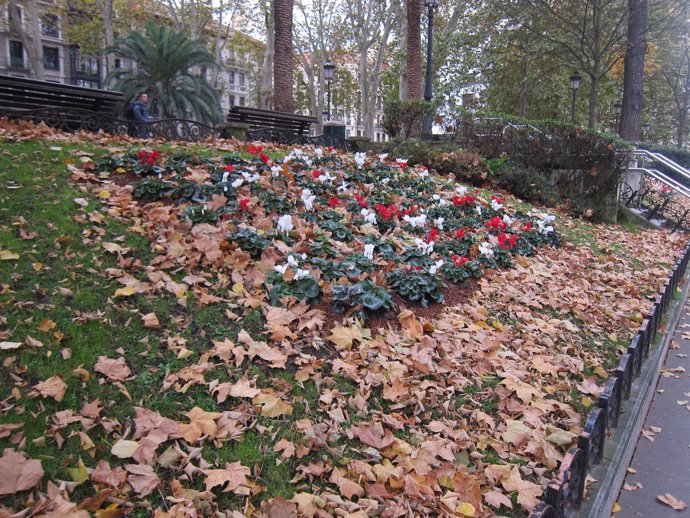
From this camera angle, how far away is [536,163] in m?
12.0

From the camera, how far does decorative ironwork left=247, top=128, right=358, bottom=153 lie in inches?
462

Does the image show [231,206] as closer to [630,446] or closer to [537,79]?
[630,446]

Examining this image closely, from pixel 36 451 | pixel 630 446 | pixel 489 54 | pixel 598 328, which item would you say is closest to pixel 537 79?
pixel 489 54

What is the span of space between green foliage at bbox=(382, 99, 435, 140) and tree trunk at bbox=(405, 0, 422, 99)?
3.25 metres

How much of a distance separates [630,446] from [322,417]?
2108 millimetres

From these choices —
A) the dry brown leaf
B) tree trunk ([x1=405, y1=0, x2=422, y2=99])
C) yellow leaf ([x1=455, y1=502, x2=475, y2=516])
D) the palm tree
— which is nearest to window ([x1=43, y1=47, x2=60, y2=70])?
the palm tree

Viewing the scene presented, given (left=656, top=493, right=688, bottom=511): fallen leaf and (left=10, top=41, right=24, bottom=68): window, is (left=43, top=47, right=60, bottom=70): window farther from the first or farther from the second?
(left=656, top=493, right=688, bottom=511): fallen leaf

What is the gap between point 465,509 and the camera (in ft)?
7.82

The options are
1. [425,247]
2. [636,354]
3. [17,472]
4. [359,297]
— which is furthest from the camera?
[425,247]

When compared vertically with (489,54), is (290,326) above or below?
below

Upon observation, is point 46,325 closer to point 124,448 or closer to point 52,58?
point 124,448

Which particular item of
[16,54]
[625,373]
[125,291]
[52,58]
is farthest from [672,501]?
[52,58]

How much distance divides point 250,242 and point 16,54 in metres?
50.7

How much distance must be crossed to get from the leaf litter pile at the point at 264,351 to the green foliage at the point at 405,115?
7.99 meters
